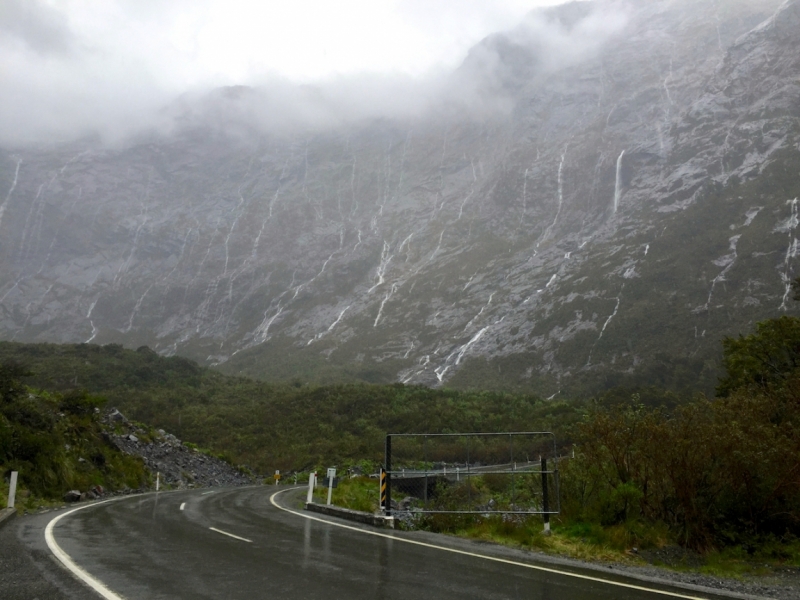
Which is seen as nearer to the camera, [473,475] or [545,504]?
[545,504]

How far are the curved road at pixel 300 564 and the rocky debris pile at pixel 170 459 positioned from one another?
17751 mm

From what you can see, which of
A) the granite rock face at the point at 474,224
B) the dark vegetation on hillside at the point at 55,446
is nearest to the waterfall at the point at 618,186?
the granite rock face at the point at 474,224

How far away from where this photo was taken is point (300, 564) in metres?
8.05

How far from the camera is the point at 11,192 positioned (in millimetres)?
145500

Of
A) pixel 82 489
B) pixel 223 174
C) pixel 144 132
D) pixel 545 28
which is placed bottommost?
pixel 82 489

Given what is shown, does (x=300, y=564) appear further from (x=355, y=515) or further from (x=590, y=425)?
(x=590, y=425)

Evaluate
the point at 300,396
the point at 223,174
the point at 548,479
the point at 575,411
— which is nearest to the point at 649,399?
the point at 575,411

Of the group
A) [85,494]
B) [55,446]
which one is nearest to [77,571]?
[85,494]

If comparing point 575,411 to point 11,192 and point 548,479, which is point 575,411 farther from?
point 11,192

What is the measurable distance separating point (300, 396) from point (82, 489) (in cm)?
3663

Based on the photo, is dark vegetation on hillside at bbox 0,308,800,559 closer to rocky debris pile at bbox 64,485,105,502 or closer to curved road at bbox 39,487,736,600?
rocky debris pile at bbox 64,485,105,502

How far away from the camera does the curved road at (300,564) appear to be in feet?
21.7

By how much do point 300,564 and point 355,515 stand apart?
20.1ft

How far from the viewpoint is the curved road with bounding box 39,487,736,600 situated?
6.62m
